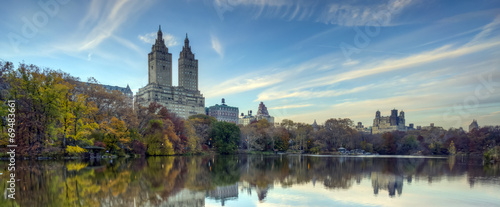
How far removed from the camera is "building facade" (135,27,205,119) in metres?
130

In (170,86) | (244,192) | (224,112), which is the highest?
(170,86)

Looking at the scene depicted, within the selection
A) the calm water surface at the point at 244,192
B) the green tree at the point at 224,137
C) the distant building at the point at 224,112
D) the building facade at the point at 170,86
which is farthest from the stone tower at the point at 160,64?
the calm water surface at the point at 244,192

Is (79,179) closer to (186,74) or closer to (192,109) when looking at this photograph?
(192,109)

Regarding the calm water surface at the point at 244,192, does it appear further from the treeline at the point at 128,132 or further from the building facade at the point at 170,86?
the building facade at the point at 170,86

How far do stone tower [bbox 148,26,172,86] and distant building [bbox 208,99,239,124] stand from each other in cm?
3154

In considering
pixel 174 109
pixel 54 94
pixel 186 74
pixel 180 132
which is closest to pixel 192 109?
pixel 174 109

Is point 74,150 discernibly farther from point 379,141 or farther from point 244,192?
point 379,141

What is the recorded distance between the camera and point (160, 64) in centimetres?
14125

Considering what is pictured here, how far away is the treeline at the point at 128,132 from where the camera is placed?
30016 mm

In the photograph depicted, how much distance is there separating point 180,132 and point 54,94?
26.5 metres

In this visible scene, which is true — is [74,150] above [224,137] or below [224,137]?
above

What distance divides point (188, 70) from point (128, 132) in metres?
115

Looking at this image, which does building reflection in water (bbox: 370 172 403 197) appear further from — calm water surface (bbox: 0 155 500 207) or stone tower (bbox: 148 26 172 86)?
stone tower (bbox: 148 26 172 86)

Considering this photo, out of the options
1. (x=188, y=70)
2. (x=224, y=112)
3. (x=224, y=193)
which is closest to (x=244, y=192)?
(x=224, y=193)
